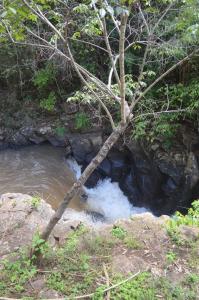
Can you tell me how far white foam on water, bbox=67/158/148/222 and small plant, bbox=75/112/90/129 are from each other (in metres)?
1.01

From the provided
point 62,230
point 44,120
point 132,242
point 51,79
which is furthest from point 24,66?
point 132,242

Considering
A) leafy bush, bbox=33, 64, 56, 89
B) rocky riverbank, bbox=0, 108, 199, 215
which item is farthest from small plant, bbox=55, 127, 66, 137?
leafy bush, bbox=33, 64, 56, 89

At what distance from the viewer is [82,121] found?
8.08m

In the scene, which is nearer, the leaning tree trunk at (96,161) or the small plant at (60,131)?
the leaning tree trunk at (96,161)

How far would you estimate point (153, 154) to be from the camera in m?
7.16

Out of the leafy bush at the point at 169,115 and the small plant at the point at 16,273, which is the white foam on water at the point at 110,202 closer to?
the leafy bush at the point at 169,115

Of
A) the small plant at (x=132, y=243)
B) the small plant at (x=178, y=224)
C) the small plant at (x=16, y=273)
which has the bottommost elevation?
the small plant at (x=178, y=224)

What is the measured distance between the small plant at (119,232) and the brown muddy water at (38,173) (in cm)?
298

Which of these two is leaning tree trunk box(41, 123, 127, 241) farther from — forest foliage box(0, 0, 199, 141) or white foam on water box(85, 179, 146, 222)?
white foam on water box(85, 179, 146, 222)

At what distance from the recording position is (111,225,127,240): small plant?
3652 mm

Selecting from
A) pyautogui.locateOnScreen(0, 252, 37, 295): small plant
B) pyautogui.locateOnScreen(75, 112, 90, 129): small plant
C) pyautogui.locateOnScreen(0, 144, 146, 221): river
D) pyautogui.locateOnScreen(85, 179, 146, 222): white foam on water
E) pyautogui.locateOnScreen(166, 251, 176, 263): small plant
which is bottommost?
pyautogui.locateOnScreen(85, 179, 146, 222): white foam on water

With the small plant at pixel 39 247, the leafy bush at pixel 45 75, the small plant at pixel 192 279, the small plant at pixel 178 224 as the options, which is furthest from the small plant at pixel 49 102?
the small plant at pixel 192 279

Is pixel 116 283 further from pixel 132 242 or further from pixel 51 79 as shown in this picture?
pixel 51 79

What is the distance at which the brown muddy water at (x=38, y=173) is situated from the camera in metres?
6.96
